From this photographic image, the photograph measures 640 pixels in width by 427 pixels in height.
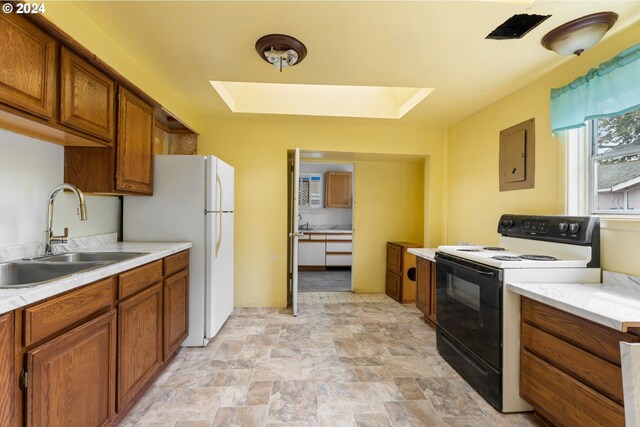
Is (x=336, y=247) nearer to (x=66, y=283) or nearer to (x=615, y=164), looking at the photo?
(x=615, y=164)

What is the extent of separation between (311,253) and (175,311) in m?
3.63

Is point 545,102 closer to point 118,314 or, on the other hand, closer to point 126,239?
point 118,314

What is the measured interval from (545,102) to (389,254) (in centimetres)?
246

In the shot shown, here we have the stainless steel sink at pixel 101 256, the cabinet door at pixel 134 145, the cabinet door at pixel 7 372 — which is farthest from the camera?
the cabinet door at pixel 134 145

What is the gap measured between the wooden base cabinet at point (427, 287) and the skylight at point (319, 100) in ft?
5.48

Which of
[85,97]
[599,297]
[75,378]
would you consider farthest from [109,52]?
[599,297]

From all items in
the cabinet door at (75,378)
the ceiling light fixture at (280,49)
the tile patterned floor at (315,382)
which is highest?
the ceiling light fixture at (280,49)

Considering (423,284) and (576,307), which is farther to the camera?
(423,284)

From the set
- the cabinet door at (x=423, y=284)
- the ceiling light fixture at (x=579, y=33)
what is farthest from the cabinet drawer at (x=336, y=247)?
the ceiling light fixture at (x=579, y=33)

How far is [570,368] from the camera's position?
133 cm

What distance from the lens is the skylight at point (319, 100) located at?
3.11 m

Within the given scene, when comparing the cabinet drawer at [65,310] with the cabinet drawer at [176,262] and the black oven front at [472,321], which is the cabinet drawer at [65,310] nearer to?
the cabinet drawer at [176,262]

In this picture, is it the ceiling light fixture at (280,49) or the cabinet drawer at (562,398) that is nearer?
the cabinet drawer at (562,398)

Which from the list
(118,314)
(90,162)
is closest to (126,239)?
(90,162)
